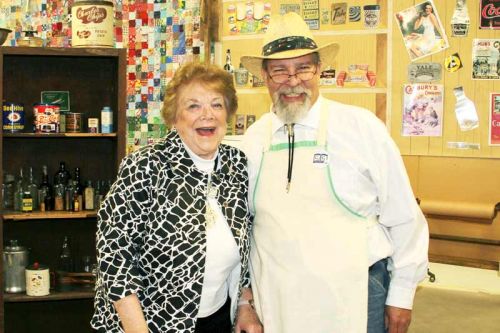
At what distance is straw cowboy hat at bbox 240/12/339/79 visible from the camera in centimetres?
207

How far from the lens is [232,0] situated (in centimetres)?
421

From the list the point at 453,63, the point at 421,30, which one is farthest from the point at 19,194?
the point at 453,63

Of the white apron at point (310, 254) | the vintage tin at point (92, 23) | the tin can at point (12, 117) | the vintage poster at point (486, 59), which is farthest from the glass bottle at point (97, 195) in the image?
the vintage poster at point (486, 59)

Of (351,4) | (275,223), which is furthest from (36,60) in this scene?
(275,223)

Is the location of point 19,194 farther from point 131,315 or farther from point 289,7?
point 289,7

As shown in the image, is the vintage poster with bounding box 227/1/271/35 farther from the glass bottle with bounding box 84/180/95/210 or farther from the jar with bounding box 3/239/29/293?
the jar with bounding box 3/239/29/293

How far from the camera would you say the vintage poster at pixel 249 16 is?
417cm

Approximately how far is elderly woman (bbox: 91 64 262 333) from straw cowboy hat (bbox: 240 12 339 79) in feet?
0.66

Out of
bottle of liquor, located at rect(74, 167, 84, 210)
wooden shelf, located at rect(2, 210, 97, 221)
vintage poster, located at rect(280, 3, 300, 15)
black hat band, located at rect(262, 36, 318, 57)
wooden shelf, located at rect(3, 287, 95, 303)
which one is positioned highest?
vintage poster, located at rect(280, 3, 300, 15)

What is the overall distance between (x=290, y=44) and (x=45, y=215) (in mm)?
1867

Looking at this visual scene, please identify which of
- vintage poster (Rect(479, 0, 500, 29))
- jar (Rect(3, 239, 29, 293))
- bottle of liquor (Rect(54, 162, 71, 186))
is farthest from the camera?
vintage poster (Rect(479, 0, 500, 29))

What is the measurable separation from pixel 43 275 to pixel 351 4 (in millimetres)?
2408

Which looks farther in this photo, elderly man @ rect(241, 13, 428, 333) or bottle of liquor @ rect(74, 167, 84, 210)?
bottle of liquor @ rect(74, 167, 84, 210)

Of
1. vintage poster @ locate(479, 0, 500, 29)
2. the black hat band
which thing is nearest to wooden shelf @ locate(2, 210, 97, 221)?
the black hat band
